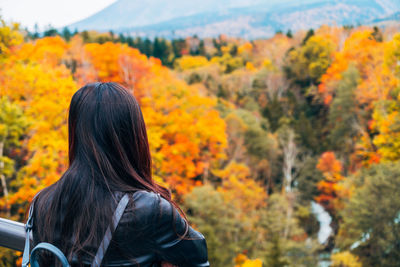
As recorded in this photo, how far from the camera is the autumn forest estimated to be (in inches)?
423

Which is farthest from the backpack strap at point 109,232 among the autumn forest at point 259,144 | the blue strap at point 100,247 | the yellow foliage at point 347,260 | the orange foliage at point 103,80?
the yellow foliage at point 347,260

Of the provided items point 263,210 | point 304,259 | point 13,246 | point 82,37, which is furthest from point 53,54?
point 13,246

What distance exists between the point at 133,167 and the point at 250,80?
37730 mm

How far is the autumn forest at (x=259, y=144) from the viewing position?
35.2ft

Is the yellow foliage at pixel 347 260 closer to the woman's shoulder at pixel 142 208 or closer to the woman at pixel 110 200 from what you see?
the woman at pixel 110 200

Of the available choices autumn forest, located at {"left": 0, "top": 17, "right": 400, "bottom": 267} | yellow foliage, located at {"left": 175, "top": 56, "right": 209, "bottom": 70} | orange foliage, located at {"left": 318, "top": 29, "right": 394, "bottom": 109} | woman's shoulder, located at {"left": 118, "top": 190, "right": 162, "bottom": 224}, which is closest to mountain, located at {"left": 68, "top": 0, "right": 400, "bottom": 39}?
orange foliage, located at {"left": 318, "top": 29, "right": 394, "bottom": 109}

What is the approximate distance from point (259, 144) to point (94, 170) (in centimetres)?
2381

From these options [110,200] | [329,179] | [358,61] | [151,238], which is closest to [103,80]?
[110,200]

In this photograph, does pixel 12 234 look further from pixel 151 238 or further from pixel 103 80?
pixel 103 80

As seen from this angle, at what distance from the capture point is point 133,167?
1.19 metres

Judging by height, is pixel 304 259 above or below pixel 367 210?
below

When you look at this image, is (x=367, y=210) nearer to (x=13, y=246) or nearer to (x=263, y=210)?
(x=263, y=210)

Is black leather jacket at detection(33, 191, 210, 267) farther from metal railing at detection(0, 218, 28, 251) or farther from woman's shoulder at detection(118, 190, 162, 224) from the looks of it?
metal railing at detection(0, 218, 28, 251)

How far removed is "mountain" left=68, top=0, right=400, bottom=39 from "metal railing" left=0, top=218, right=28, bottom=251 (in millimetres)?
12552
